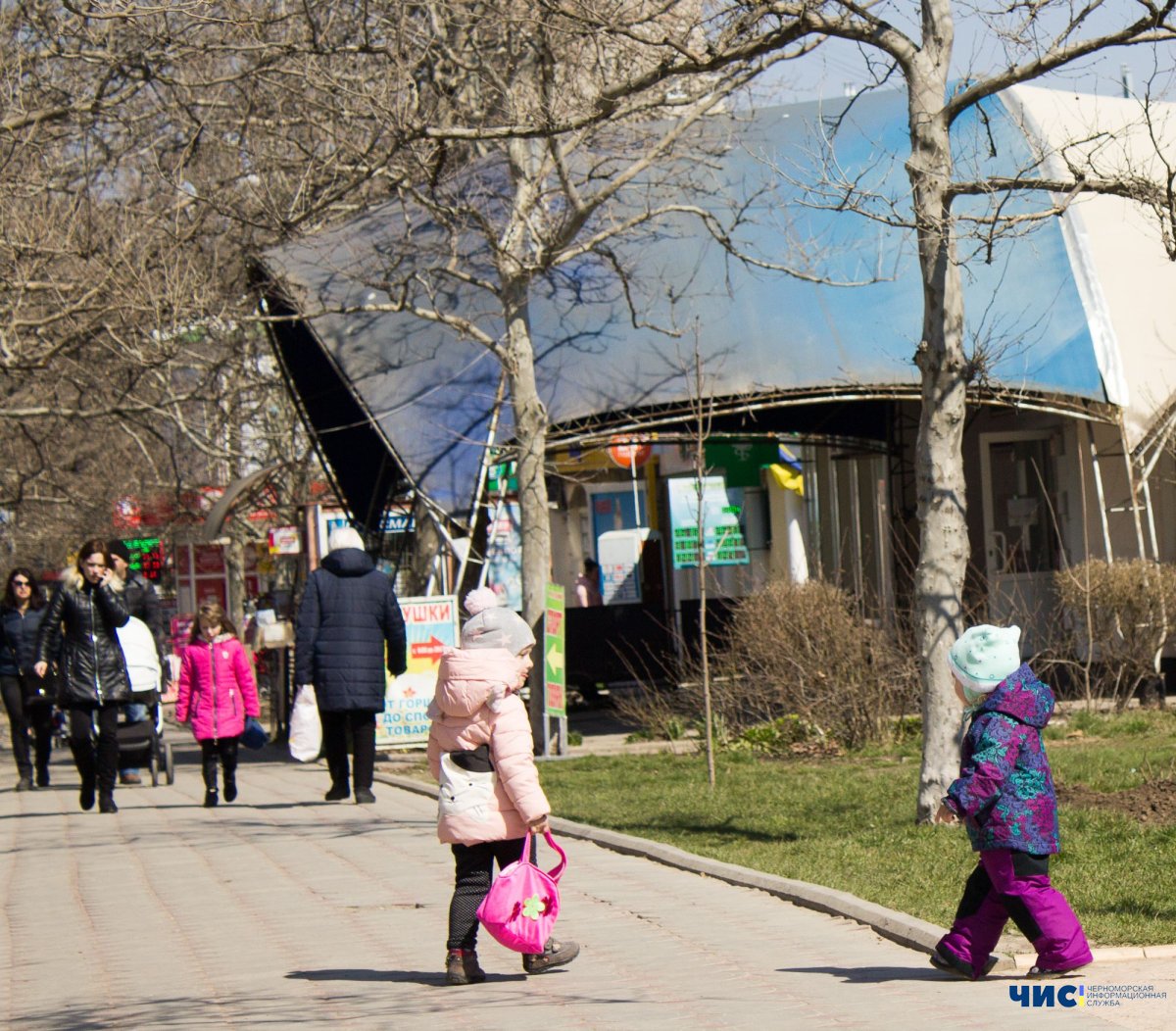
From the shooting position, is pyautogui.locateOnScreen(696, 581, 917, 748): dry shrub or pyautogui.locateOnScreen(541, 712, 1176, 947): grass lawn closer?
pyautogui.locateOnScreen(541, 712, 1176, 947): grass lawn

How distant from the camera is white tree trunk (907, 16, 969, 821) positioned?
986cm

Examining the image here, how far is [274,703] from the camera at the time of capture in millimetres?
19891

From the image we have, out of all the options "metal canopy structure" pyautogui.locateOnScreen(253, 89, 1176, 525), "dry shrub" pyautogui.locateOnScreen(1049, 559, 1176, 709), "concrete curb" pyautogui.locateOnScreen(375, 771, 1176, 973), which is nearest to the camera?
"concrete curb" pyautogui.locateOnScreen(375, 771, 1176, 973)

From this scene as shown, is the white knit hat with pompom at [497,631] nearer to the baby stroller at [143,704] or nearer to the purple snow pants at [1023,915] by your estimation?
the purple snow pants at [1023,915]

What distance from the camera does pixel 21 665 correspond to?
1528cm

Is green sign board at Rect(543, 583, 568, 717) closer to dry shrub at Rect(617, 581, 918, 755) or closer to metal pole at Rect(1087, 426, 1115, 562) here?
dry shrub at Rect(617, 581, 918, 755)

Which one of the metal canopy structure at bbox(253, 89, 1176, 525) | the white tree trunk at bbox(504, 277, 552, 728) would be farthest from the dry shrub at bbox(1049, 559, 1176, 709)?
the white tree trunk at bbox(504, 277, 552, 728)

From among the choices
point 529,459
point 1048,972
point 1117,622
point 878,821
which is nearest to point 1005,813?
point 1048,972

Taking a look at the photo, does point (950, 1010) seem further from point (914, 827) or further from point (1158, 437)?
point (1158, 437)

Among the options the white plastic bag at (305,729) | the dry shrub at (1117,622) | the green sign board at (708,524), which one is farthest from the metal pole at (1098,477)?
the white plastic bag at (305,729)

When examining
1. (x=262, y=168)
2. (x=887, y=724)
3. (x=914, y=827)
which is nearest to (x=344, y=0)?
(x=262, y=168)

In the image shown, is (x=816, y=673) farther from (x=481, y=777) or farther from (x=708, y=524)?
(x=481, y=777)

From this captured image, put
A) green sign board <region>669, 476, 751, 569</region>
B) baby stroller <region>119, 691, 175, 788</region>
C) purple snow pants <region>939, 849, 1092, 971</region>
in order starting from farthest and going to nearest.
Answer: green sign board <region>669, 476, 751, 569</region> < baby stroller <region>119, 691, 175, 788</region> < purple snow pants <region>939, 849, 1092, 971</region>

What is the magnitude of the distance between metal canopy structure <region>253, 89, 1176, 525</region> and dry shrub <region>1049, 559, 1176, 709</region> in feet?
6.11
